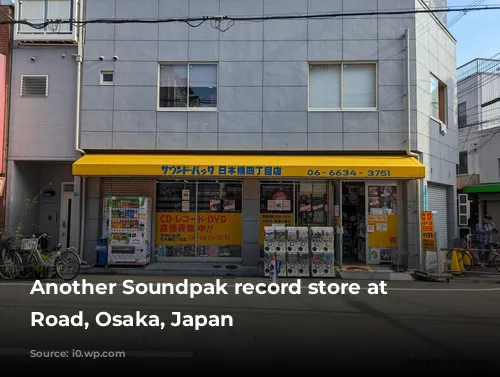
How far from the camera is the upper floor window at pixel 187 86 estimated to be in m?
12.9

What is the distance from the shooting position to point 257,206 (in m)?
12.6

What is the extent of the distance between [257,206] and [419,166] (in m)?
4.65

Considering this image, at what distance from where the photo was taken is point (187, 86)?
42.4ft

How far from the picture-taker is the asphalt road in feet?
15.8

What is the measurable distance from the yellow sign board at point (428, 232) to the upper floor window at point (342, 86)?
360 cm

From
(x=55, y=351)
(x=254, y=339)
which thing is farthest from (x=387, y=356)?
(x=55, y=351)

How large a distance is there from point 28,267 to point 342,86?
32.7 feet

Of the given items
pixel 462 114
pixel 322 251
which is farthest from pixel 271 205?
pixel 462 114

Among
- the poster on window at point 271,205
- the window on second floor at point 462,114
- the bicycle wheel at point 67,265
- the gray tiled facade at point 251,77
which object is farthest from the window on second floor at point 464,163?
the bicycle wheel at point 67,265

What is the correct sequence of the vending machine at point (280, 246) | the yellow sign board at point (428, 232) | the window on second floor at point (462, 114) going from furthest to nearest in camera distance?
the window on second floor at point (462, 114) → the yellow sign board at point (428, 232) → the vending machine at point (280, 246)

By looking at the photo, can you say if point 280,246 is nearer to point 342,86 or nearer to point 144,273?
point 144,273

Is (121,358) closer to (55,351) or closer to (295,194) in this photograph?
(55,351)

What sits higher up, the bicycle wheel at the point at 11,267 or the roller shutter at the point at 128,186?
the roller shutter at the point at 128,186

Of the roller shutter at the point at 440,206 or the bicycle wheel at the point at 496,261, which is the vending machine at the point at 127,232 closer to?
the roller shutter at the point at 440,206
